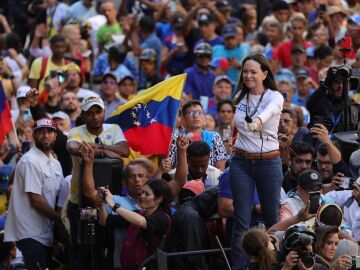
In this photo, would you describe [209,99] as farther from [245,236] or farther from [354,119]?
[245,236]

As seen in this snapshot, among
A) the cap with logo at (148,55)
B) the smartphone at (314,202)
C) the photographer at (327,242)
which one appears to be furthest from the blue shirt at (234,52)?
the photographer at (327,242)

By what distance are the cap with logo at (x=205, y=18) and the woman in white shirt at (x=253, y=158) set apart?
31.3 ft

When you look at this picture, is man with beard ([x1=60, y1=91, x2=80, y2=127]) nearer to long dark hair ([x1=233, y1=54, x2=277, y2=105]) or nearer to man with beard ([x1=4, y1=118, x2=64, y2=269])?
man with beard ([x1=4, y1=118, x2=64, y2=269])

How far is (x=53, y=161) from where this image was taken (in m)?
16.1

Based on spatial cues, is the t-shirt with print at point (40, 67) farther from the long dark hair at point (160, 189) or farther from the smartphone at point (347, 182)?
the smartphone at point (347, 182)

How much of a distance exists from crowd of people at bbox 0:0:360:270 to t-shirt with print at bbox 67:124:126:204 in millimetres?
19

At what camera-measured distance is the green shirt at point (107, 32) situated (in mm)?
24062

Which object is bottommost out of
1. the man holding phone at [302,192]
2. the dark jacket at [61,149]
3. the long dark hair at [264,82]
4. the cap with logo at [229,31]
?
the man holding phone at [302,192]

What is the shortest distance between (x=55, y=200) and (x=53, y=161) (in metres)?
0.45

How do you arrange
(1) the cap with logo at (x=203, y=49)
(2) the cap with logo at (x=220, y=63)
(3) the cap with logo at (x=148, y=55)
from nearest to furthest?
(1) the cap with logo at (x=203, y=49), (2) the cap with logo at (x=220, y=63), (3) the cap with logo at (x=148, y=55)

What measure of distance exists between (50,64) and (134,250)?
7.39 meters

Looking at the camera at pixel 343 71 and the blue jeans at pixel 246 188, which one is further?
the camera at pixel 343 71

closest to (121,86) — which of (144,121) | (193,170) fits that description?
(144,121)

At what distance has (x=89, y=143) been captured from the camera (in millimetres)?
15023
